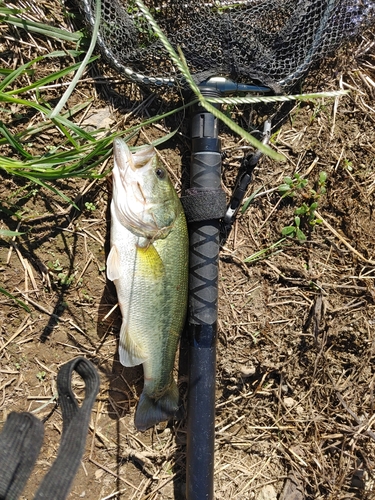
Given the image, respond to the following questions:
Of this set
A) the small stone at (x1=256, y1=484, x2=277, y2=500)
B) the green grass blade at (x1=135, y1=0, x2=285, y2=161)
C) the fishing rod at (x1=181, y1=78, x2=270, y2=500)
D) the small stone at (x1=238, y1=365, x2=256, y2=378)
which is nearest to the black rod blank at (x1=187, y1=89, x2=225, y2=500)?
the fishing rod at (x1=181, y1=78, x2=270, y2=500)

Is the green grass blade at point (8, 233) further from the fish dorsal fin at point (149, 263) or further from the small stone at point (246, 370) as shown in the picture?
the small stone at point (246, 370)

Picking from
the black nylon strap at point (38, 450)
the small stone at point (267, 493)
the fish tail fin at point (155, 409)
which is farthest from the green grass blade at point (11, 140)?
the small stone at point (267, 493)

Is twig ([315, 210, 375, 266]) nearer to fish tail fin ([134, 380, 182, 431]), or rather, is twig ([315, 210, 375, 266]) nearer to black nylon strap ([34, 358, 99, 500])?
fish tail fin ([134, 380, 182, 431])

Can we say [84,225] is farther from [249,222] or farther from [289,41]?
[289,41]

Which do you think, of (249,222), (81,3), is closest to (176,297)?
(249,222)

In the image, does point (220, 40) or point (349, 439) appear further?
point (349, 439)

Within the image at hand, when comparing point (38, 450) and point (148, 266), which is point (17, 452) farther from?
Answer: point (148, 266)

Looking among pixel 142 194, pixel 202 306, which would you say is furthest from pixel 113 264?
pixel 202 306
